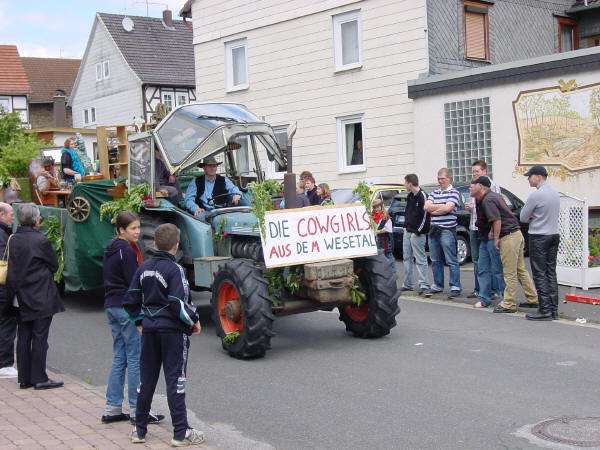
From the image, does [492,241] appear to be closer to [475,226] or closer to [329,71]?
[475,226]

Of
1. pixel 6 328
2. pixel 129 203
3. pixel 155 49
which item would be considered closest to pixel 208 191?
pixel 129 203

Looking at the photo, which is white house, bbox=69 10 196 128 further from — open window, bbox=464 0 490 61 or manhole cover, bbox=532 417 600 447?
manhole cover, bbox=532 417 600 447

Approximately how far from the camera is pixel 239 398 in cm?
759

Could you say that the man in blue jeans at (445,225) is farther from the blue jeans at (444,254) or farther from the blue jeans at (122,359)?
the blue jeans at (122,359)

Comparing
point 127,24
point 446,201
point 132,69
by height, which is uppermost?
point 127,24

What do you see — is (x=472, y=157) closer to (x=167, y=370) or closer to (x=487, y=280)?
(x=487, y=280)

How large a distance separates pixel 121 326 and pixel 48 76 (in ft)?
196

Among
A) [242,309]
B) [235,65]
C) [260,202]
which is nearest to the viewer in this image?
A: [242,309]

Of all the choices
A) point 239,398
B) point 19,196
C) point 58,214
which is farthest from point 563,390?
point 19,196

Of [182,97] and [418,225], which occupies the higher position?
[182,97]

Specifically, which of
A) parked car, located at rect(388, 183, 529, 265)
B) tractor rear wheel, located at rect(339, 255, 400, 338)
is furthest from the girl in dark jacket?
parked car, located at rect(388, 183, 529, 265)

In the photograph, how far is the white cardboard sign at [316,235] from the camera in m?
9.04

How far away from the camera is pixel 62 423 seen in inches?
269

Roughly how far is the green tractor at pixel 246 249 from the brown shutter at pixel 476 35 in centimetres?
1298
